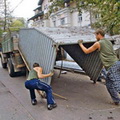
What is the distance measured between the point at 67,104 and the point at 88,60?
207cm

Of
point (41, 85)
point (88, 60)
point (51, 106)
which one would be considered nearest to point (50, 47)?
point (41, 85)

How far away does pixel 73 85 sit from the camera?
7.06m

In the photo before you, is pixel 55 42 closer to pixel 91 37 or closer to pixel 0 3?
pixel 91 37

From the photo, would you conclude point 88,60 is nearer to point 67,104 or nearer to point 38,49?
point 38,49

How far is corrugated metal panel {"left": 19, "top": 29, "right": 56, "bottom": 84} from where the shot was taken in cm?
499

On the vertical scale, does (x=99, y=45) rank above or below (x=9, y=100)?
above

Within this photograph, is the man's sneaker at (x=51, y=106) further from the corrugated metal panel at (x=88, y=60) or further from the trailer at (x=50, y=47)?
the corrugated metal panel at (x=88, y=60)

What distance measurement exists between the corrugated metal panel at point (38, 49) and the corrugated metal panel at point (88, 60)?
1174 mm

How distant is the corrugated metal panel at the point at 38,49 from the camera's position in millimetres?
4992

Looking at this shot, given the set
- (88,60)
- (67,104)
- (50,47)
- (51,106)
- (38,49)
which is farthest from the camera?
(88,60)

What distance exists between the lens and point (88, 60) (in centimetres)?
650

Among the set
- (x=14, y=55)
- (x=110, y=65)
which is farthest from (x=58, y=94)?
(x=14, y=55)

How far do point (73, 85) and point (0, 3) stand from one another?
29340 millimetres

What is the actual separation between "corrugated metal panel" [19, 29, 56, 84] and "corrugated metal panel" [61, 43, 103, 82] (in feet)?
3.85
